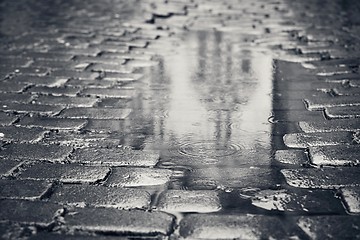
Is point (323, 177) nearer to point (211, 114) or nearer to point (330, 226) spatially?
point (330, 226)

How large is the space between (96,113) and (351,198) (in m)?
1.93

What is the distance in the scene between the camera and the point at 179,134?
369 centimetres

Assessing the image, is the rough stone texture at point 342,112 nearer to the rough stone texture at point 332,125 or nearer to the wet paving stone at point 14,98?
the rough stone texture at point 332,125

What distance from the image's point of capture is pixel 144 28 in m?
7.71

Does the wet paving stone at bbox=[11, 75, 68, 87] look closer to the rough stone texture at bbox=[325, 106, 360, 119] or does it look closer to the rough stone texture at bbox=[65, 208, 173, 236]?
the rough stone texture at bbox=[325, 106, 360, 119]

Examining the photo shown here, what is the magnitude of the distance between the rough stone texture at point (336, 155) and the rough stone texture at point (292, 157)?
0.14 ft

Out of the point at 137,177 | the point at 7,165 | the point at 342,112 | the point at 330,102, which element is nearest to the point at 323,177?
the point at 137,177

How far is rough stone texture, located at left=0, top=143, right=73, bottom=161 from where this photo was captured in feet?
10.7

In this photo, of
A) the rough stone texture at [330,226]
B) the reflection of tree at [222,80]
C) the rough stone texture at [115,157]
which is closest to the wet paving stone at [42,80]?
the reflection of tree at [222,80]

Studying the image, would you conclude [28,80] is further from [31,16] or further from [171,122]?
[31,16]

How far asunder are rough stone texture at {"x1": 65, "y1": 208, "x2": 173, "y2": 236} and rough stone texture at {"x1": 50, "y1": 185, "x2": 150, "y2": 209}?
2.8 inches

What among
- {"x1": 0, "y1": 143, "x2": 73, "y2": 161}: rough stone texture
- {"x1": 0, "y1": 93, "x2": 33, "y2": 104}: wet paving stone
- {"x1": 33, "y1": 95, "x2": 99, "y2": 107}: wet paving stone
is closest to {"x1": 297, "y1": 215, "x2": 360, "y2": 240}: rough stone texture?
{"x1": 0, "y1": 143, "x2": 73, "y2": 161}: rough stone texture

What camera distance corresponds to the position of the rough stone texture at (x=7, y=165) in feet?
10.0

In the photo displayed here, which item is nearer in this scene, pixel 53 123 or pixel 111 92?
pixel 53 123
